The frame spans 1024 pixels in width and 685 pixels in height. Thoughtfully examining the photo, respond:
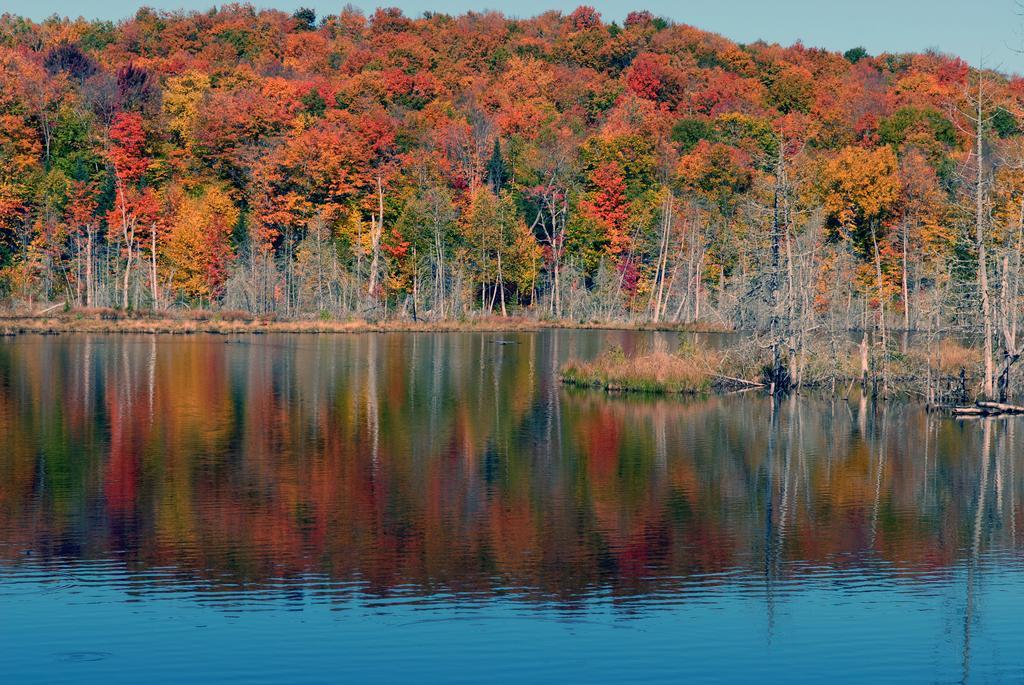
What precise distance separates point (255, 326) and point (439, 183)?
84.7ft

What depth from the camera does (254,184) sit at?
91938 mm

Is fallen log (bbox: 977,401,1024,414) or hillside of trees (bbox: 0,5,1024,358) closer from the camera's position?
fallen log (bbox: 977,401,1024,414)

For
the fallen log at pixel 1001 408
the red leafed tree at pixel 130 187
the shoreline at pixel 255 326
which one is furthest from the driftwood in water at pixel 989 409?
the red leafed tree at pixel 130 187

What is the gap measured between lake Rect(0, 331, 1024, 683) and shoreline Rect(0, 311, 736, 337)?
109ft

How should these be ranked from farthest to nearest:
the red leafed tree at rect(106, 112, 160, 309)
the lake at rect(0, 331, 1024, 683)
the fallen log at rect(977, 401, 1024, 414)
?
1. the red leafed tree at rect(106, 112, 160, 309)
2. the fallen log at rect(977, 401, 1024, 414)
3. the lake at rect(0, 331, 1024, 683)

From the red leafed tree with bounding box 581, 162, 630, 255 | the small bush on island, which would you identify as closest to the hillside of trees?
the red leafed tree with bounding box 581, 162, 630, 255

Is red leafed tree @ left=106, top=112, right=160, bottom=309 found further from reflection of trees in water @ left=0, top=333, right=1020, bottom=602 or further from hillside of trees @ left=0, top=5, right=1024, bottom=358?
reflection of trees in water @ left=0, top=333, right=1020, bottom=602

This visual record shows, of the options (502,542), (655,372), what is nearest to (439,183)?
(655,372)

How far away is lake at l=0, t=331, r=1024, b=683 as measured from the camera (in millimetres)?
14867

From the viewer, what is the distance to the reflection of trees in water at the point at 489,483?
19.3 metres

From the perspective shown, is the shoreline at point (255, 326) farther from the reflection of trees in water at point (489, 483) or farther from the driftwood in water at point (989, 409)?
the driftwood in water at point (989, 409)

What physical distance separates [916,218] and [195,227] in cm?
5295

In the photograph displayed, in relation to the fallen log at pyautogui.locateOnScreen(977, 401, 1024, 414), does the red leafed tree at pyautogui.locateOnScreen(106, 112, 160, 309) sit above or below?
above

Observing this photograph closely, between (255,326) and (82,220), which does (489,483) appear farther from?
(82,220)
